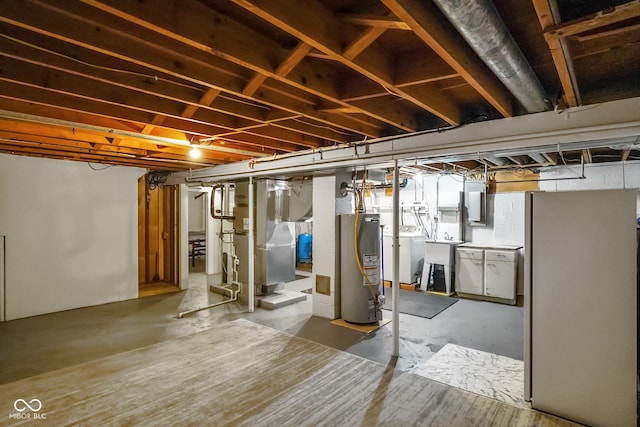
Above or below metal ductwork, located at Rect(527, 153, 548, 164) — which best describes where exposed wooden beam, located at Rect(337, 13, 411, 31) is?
above

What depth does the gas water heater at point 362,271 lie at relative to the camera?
4.18m

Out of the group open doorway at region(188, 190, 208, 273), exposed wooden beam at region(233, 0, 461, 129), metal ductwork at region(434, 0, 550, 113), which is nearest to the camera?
metal ductwork at region(434, 0, 550, 113)

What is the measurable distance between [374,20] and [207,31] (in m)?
0.74

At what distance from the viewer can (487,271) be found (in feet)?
17.4

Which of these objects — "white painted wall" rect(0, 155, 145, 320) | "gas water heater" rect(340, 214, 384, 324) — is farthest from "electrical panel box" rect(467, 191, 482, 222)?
"white painted wall" rect(0, 155, 145, 320)

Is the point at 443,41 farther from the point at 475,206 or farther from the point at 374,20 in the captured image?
the point at 475,206

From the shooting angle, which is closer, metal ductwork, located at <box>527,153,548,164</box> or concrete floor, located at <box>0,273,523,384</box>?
concrete floor, located at <box>0,273,523,384</box>

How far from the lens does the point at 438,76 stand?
1.92 m

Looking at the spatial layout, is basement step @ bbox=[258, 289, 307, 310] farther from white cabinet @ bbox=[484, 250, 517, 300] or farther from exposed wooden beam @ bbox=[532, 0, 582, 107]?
exposed wooden beam @ bbox=[532, 0, 582, 107]

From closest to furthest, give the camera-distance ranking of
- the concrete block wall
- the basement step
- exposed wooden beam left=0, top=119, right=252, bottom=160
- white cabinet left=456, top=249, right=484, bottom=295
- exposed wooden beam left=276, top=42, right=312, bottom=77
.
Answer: exposed wooden beam left=276, top=42, right=312, bottom=77, exposed wooden beam left=0, top=119, right=252, bottom=160, the concrete block wall, the basement step, white cabinet left=456, top=249, right=484, bottom=295

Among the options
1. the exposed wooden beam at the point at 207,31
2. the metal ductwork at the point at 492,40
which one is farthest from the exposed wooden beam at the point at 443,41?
the exposed wooden beam at the point at 207,31

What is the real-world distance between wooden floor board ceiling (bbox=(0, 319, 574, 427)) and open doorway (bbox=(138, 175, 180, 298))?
333cm

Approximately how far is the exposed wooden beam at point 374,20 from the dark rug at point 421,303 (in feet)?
12.3

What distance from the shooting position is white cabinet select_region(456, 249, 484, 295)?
17.6 feet
